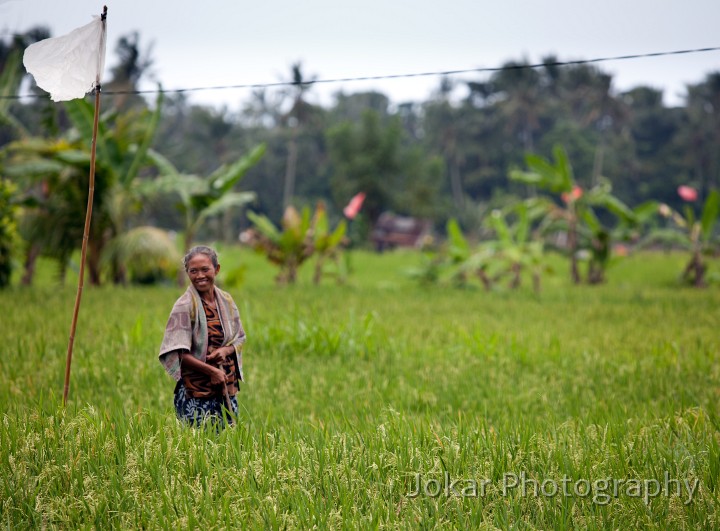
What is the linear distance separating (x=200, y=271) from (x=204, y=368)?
0.44 meters

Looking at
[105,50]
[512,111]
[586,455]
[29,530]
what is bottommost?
[29,530]

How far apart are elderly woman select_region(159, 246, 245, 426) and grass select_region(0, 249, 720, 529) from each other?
5.7 inches

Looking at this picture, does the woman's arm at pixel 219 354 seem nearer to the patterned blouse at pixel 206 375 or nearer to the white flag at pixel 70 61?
the patterned blouse at pixel 206 375

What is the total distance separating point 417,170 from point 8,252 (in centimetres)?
2662

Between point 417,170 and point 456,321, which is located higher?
point 417,170

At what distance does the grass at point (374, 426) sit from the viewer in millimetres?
2658

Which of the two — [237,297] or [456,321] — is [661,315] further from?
[237,297]

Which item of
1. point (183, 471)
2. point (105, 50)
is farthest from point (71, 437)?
point (105, 50)

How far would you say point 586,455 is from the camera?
3068 mm

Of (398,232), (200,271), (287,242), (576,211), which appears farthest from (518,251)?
(398,232)

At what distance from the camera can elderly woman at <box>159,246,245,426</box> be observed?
322 cm

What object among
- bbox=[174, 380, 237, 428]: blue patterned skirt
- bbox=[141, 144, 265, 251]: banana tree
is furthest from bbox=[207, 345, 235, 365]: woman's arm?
bbox=[141, 144, 265, 251]: banana tree

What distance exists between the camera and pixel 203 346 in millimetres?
3266

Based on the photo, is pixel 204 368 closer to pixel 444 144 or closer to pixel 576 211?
pixel 576 211
